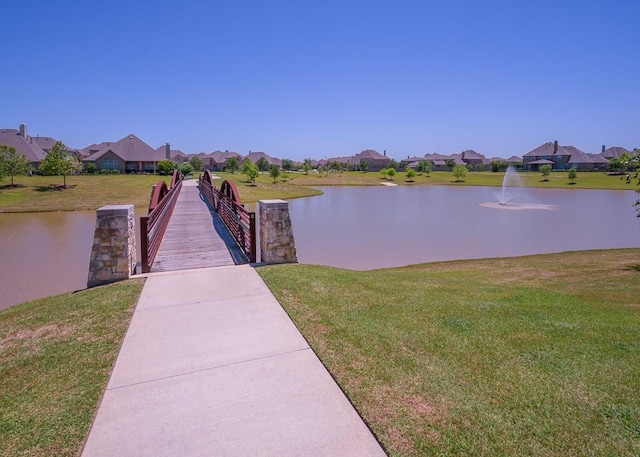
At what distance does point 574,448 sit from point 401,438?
1.28m

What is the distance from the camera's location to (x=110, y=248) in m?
6.89

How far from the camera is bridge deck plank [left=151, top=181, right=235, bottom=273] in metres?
8.28

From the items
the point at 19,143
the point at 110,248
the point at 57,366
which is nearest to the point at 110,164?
the point at 19,143

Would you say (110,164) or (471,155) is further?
(471,155)

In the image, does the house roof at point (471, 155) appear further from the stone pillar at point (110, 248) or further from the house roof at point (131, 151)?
the stone pillar at point (110, 248)

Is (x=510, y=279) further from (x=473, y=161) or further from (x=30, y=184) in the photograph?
(x=473, y=161)

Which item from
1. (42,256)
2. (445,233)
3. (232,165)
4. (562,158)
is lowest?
(42,256)

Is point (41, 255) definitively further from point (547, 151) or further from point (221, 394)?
point (547, 151)

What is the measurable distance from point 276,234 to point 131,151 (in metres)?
64.7

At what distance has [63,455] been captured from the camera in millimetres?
2730

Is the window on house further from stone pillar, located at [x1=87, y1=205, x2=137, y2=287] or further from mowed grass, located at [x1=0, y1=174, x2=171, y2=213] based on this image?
stone pillar, located at [x1=87, y1=205, x2=137, y2=287]

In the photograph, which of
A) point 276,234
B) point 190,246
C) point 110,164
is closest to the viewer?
point 276,234

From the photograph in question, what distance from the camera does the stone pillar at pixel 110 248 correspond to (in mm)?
6824

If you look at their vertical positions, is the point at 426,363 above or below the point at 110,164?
below
